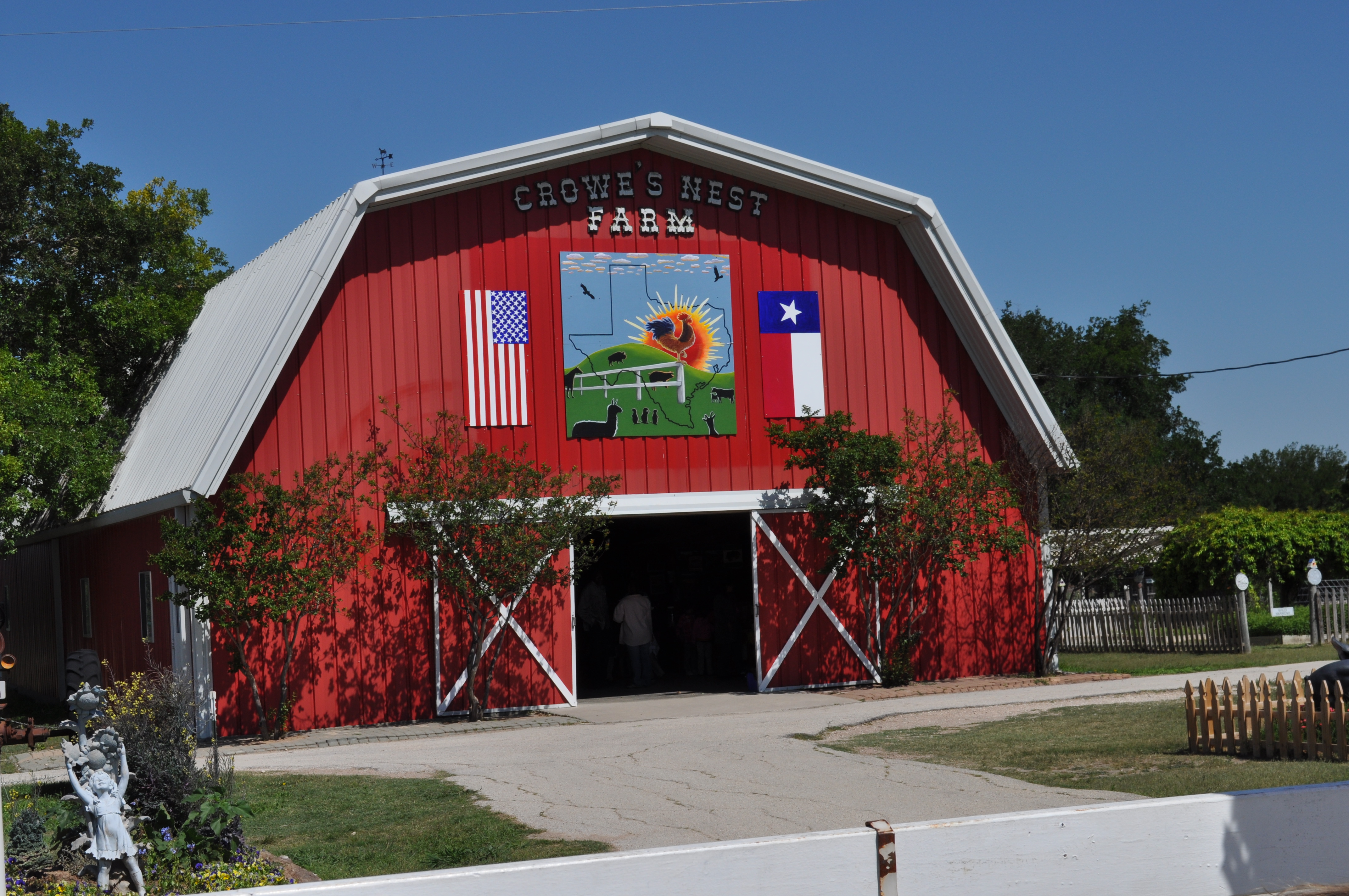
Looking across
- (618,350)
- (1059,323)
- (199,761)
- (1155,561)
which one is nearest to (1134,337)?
(1059,323)

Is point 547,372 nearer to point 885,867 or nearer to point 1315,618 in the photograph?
point 885,867

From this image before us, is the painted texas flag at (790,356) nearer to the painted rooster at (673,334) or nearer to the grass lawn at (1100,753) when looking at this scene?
the painted rooster at (673,334)

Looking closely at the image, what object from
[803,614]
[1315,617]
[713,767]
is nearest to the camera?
[713,767]

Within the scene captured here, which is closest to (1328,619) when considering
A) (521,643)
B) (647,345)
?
(647,345)

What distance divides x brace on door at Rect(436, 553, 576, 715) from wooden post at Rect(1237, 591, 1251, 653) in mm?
11447

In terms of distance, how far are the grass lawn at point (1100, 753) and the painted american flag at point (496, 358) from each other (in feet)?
21.3

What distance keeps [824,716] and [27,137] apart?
16.6 m

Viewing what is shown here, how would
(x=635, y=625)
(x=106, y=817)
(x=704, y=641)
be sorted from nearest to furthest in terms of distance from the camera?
(x=106, y=817) < (x=635, y=625) < (x=704, y=641)

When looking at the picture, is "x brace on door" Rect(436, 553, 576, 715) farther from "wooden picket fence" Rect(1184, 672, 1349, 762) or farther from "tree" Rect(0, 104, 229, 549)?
"wooden picket fence" Rect(1184, 672, 1349, 762)

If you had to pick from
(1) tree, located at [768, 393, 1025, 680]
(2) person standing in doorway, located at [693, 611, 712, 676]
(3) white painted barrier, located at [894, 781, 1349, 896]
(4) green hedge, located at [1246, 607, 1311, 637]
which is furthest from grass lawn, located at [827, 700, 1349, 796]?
(4) green hedge, located at [1246, 607, 1311, 637]

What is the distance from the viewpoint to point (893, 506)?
18.2 metres

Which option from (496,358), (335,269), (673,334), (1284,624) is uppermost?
(335,269)

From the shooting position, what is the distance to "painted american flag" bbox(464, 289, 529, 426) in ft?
57.1

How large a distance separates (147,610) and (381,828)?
10.3 m
